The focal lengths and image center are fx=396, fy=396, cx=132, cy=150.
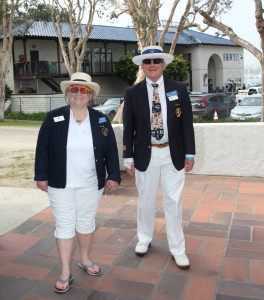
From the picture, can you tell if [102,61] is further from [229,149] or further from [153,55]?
[153,55]

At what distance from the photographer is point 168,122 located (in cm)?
349

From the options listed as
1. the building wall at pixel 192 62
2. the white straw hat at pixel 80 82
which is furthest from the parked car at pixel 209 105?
the white straw hat at pixel 80 82

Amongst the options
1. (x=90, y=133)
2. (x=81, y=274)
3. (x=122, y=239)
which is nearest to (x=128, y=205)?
(x=122, y=239)

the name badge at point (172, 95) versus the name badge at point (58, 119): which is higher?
the name badge at point (172, 95)

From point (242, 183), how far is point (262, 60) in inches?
155

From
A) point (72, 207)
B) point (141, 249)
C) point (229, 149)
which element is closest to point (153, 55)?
point (72, 207)

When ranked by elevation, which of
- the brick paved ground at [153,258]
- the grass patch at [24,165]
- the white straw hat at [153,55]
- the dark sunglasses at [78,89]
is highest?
the white straw hat at [153,55]

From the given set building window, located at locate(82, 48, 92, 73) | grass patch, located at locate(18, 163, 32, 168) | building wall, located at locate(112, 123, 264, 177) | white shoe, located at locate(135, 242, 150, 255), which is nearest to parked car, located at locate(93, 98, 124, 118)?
building window, located at locate(82, 48, 92, 73)

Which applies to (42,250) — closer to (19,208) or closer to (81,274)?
(81,274)

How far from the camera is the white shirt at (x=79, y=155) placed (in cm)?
310

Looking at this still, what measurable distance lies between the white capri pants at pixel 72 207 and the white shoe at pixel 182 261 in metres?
0.90

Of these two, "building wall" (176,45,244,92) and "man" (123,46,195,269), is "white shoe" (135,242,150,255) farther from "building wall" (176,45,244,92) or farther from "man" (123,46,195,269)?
"building wall" (176,45,244,92)

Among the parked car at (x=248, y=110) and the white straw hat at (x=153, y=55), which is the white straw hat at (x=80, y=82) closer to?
the white straw hat at (x=153, y=55)

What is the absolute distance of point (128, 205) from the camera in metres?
5.40
